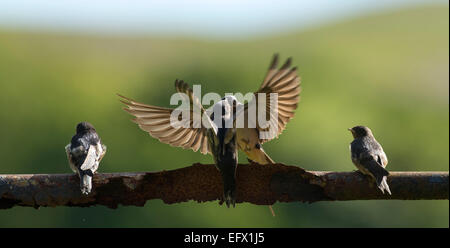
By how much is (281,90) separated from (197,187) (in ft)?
4.06

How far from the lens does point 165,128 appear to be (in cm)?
681

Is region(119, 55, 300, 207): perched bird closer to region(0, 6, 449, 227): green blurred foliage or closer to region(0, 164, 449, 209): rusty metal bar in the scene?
region(0, 164, 449, 209): rusty metal bar

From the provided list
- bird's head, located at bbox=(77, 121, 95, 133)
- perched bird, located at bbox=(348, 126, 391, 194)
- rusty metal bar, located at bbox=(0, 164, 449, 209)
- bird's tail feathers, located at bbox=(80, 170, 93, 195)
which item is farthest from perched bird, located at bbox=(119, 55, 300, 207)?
bird's tail feathers, located at bbox=(80, 170, 93, 195)

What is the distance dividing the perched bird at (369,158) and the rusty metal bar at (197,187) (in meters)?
0.07

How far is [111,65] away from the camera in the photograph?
1289 inches

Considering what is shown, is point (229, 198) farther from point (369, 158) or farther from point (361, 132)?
point (361, 132)

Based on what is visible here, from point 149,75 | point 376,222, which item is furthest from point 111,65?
point 376,222

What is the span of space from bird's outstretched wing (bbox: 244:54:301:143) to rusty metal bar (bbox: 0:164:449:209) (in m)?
0.78

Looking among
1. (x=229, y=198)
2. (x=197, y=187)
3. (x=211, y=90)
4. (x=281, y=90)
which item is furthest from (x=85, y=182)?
(x=211, y=90)

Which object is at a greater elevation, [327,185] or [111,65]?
[111,65]

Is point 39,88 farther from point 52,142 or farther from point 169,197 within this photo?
point 169,197

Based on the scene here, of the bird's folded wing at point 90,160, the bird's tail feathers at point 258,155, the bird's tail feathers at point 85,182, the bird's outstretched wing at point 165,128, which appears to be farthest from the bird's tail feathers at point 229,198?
the bird's tail feathers at point 258,155

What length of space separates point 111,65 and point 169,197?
28.0 metres

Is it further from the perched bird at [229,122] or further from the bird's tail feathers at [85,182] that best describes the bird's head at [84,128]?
the bird's tail feathers at [85,182]
